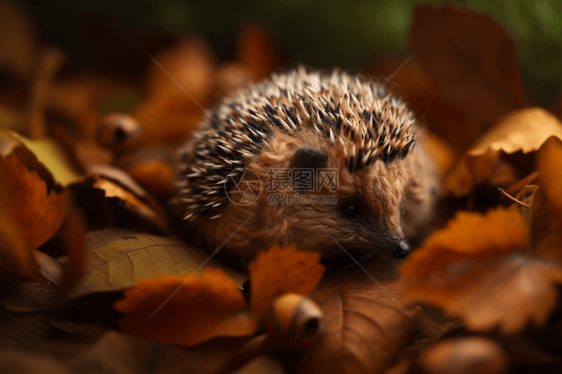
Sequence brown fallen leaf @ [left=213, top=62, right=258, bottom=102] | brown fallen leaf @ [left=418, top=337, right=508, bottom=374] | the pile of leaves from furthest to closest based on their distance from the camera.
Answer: brown fallen leaf @ [left=213, top=62, right=258, bottom=102]
the pile of leaves
brown fallen leaf @ [left=418, top=337, right=508, bottom=374]

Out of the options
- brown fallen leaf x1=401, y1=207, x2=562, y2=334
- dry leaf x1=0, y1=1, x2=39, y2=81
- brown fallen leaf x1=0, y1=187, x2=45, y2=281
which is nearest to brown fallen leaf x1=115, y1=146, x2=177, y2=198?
brown fallen leaf x1=0, y1=187, x2=45, y2=281

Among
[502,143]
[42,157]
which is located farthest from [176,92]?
[502,143]

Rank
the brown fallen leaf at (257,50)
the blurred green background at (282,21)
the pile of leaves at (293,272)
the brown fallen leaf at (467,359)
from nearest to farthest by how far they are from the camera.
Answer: the brown fallen leaf at (467,359) → the pile of leaves at (293,272) → the blurred green background at (282,21) → the brown fallen leaf at (257,50)

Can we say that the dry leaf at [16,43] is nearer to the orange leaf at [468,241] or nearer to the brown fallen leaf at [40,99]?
the brown fallen leaf at [40,99]

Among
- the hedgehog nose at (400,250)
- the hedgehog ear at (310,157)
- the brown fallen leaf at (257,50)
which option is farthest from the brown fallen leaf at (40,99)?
the hedgehog nose at (400,250)

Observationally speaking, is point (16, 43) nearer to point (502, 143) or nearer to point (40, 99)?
point (40, 99)

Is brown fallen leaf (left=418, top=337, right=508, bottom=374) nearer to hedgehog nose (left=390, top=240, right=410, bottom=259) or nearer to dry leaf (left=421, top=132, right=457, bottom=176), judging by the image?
hedgehog nose (left=390, top=240, right=410, bottom=259)

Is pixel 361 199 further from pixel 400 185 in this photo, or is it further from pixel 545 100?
pixel 545 100
